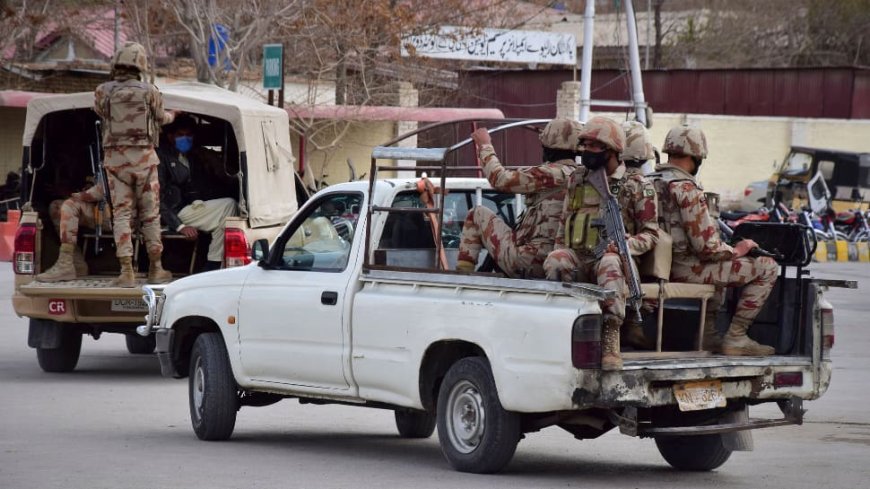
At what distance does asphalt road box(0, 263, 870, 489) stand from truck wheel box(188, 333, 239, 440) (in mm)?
118

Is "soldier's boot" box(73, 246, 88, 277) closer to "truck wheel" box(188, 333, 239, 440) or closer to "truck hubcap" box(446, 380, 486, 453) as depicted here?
"truck wheel" box(188, 333, 239, 440)

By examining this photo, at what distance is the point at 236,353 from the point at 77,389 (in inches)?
136

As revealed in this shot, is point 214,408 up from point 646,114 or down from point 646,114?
down

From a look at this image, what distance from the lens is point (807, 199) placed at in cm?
3847

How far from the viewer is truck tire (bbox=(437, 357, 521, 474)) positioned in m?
7.91

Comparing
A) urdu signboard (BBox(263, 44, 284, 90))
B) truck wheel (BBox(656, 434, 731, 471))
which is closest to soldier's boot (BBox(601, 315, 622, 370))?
truck wheel (BBox(656, 434, 731, 471))

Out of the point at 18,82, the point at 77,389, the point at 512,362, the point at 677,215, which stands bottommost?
the point at 77,389

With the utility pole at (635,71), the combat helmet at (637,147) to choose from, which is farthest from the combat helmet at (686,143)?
the utility pole at (635,71)

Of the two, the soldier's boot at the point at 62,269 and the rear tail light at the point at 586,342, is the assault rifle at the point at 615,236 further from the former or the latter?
the soldier's boot at the point at 62,269

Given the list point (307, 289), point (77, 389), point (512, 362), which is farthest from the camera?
point (77, 389)

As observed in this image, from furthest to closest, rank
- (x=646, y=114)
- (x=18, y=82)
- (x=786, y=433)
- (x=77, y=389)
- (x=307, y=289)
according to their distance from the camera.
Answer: (x=18, y=82)
(x=646, y=114)
(x=77, y=389)
(x=786, y=433)
(x=307, y=289)

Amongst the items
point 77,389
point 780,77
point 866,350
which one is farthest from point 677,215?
point 780,77

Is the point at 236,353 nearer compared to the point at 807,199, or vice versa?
the point at 236,353

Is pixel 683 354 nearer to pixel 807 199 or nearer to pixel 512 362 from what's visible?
pixel 512 362
